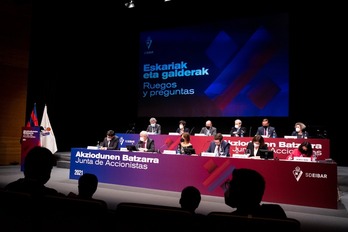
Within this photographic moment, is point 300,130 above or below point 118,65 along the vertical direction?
below

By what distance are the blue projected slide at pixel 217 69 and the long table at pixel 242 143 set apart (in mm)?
1609

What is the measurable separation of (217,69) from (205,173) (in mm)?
5261

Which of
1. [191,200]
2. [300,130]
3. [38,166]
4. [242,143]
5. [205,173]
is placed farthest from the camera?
[242,143]

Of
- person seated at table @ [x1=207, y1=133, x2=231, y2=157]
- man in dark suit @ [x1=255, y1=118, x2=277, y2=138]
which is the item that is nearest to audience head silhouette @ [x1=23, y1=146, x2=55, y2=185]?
person seated at table @ [x1=207, y1=133, x2=231, y2=157]

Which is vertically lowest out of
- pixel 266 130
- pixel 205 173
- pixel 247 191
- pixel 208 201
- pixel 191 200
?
pixel 208 201

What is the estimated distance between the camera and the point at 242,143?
346 inches

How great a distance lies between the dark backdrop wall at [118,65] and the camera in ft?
31.7

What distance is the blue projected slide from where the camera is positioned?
9.88 meters

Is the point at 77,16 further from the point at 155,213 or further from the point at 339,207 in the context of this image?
the point at 155,213

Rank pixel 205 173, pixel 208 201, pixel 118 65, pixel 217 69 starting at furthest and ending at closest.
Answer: pixel 118 65 < pixel 217 69 < pixel 205 173 < pixel 208 201

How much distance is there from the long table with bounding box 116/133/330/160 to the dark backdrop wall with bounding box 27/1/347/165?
3.69 feet

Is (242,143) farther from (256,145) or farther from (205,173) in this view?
(205,173)

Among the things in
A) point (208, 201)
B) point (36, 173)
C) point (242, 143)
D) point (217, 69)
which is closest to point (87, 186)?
point (36, 173)

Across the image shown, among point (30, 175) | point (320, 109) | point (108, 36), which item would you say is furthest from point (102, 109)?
point (30, 175)
